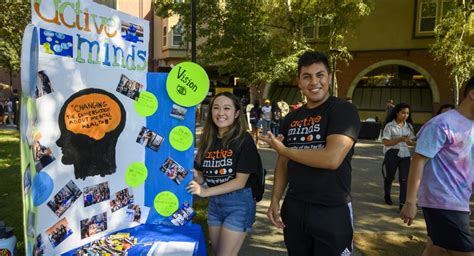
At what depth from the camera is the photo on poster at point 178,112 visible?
9.23 feet

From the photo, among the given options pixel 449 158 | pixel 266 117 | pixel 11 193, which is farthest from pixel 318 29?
pixel 449 158

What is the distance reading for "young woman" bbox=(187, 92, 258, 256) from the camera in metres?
2.75

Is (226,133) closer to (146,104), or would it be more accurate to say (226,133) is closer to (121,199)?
(146,104)

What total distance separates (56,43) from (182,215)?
147cm

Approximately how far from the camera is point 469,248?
2549 millimetres

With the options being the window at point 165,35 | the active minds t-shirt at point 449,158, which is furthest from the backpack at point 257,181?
the window at point 165,35

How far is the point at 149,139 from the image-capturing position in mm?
2791

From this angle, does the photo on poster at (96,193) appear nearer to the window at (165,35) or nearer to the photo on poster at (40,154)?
the photo on poster at (40,154)

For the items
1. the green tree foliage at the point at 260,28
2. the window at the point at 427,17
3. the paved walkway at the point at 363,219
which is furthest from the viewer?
the window at the point at 427,17

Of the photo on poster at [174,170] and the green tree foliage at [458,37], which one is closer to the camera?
the photo on poster at [174,170]

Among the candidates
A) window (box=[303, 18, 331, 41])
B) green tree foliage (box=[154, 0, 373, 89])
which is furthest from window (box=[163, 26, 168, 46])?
green tree foliage (box=[154, 0, 373, 89])

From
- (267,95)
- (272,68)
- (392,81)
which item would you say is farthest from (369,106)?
(272,68)

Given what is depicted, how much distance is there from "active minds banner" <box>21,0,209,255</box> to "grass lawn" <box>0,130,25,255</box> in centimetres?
192

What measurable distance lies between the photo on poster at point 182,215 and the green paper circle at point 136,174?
352 mm
